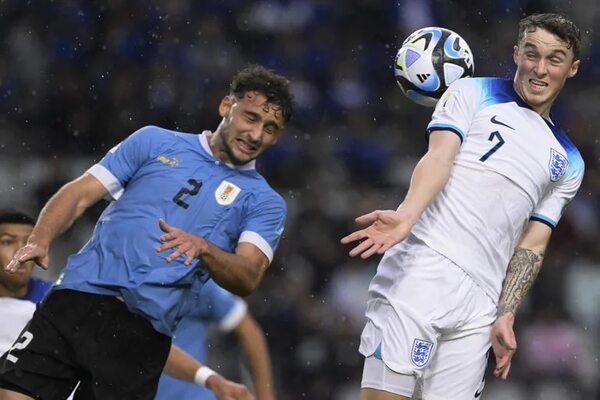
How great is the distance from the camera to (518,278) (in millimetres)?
4801

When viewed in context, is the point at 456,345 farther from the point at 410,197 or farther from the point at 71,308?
the point at 71,308

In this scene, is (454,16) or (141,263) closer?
(141,263)

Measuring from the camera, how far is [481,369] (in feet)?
15.3

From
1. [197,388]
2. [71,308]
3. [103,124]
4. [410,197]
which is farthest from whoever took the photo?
[103,124]

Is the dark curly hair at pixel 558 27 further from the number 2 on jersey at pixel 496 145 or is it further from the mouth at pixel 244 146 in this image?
the mouth at pixel 244 146

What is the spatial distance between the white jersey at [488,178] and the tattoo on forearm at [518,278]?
0.13 ft

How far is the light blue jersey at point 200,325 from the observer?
5.79 metres

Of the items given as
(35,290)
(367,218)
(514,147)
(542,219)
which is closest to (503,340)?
(542,219)

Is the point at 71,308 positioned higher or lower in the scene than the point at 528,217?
lower

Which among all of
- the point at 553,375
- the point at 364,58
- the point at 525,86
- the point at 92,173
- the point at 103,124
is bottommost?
the point at 553,375

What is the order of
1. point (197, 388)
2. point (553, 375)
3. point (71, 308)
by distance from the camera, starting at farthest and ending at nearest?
point (553, 375), point (197, 388), point (71, 308)

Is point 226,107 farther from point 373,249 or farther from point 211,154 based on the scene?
point 373,249

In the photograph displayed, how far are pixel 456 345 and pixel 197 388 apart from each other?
165 cm

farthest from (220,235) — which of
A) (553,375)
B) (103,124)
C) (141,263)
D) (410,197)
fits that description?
(103,124)
